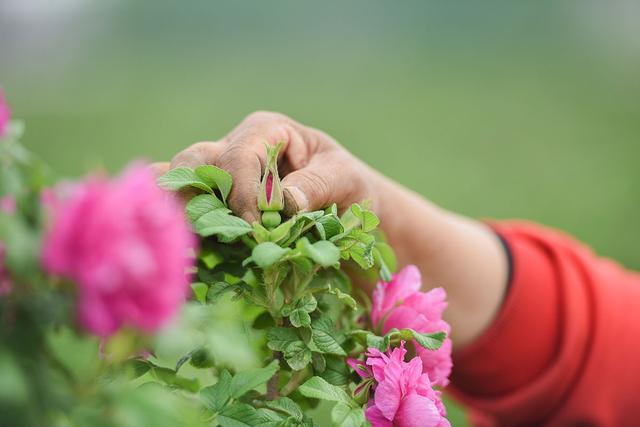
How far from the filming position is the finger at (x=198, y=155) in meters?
0.52

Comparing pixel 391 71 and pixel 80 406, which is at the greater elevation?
pixel 80 406

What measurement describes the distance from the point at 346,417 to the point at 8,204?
0.20 metres

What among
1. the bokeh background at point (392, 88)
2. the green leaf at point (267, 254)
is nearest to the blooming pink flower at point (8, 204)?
the green leaf at point (267, 254)

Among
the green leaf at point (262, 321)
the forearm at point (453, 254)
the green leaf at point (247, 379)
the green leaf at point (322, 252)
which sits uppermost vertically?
the green leaf at point (322, 252)

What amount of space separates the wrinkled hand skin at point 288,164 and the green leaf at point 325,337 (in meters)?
0.08

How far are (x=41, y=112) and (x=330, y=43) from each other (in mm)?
2823

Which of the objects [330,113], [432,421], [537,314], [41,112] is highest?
[432,421]

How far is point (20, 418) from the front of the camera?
0.26 meters

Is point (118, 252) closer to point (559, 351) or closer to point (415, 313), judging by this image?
point (415, 313)

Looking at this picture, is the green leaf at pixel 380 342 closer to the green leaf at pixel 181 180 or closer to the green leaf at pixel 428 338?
the green leaf at pixel 428 338

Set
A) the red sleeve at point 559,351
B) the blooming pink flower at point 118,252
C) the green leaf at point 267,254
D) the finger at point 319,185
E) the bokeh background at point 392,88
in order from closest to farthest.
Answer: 1. the blooming pink flower at point 118,252
2. the green leaf at point 267,254
3. the finger at point 319,185
4. the red sleeve at point 559,351
5. the bokeh background at point 392,88

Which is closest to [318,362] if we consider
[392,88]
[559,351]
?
[559,351]

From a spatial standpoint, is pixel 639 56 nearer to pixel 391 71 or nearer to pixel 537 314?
pixel 391 71

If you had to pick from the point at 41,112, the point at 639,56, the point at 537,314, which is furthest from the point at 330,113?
the point at 537,314
